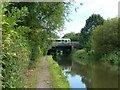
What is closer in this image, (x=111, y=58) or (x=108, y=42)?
(x=108, y=42)

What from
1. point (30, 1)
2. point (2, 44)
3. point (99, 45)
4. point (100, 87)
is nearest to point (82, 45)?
point (99, 45)

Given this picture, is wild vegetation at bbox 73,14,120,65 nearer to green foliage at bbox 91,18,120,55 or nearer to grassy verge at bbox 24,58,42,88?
green foliage at bbox 91,18,120,55

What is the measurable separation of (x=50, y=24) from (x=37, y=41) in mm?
2254

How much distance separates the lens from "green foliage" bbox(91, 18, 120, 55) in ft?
137

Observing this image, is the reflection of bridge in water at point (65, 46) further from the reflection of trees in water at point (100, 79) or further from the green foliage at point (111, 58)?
the reflection of trees in water at point (100, 79)

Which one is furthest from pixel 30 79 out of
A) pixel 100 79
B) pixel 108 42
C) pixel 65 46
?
pixel 65 46

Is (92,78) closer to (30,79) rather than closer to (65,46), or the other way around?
(30,79)

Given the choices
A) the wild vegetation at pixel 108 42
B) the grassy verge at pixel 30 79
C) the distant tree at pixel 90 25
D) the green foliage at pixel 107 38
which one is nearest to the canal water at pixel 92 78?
the grassy verge at pixel 30 79

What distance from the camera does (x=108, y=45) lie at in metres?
43.3

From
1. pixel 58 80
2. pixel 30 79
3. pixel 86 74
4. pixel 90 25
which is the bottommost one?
pixel 86 74

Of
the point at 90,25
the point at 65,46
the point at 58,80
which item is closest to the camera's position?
the point at 58,80

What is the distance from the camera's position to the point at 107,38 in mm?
43000

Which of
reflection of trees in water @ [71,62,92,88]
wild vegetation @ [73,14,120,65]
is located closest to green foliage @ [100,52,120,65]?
wild vegetation @ [73,14,120,65]

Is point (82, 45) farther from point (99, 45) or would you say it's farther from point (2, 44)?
point (2, 44)
